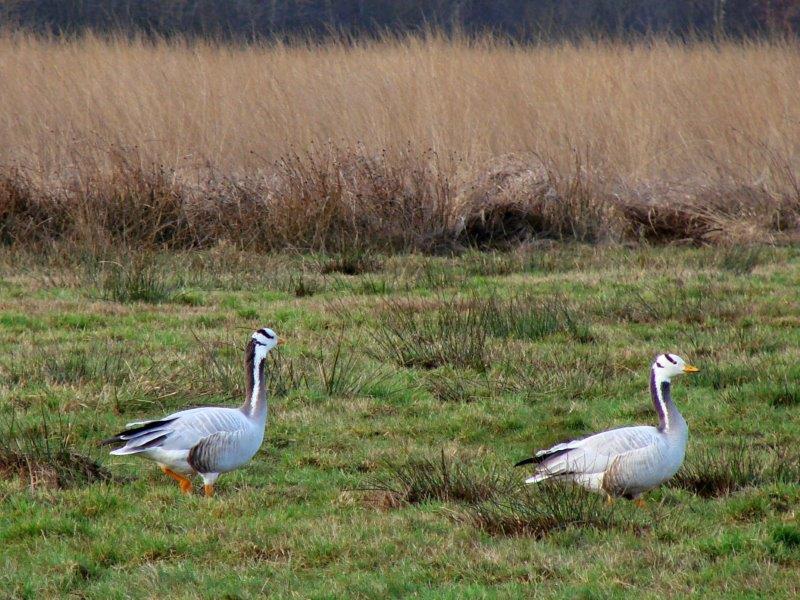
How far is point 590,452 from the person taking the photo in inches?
211

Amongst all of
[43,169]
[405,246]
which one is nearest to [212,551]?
[405,246]

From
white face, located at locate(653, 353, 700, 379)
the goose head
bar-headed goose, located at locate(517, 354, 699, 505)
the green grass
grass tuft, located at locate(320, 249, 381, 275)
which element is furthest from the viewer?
grass tuft, located at locate(320, 249, 381, 275)

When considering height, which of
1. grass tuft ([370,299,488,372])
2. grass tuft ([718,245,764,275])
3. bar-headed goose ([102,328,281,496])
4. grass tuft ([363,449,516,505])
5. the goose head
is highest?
the goose head

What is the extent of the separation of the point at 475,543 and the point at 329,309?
5072mm

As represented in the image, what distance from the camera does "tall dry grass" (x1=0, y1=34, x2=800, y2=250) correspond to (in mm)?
13055

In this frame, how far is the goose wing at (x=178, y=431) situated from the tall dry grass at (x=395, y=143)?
709cm

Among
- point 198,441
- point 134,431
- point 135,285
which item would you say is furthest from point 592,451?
point 135,285

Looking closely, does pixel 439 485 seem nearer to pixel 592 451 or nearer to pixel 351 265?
Result: pixel 592 451

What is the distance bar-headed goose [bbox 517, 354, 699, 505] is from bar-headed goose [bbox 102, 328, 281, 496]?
1.33m

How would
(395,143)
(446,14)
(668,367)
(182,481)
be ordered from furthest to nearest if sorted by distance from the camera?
(446,14), (395,143), (668,367), (182,481)

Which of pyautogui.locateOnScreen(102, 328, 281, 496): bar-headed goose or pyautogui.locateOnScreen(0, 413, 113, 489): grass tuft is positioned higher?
pyautogui.locateOnScreen(102, 328, 281, 496): bar-headed goose

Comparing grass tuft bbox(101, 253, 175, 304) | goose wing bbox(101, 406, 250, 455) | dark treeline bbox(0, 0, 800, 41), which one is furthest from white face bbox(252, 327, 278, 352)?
dark treeline bbox(0, 0, 800, 41)

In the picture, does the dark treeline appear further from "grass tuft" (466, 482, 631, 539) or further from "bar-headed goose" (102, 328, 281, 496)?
"grass tuft" (466, 482, 631, 539)

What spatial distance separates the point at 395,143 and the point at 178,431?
9.44 metres
